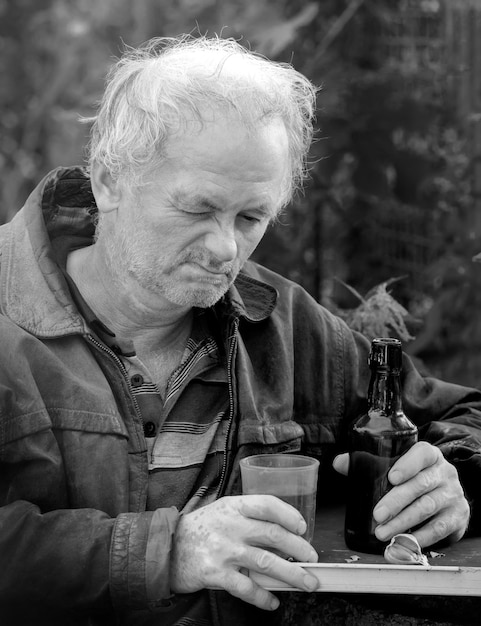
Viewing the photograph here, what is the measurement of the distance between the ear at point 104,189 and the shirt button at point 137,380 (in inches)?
14.8

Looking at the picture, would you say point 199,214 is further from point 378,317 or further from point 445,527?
point 378,317

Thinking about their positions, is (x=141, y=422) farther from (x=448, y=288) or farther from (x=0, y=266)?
(x=448, y=288)

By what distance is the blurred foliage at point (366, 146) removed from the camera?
13.6 feet

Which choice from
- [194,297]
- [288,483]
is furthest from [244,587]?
[194,297]

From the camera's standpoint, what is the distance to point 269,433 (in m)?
2.28

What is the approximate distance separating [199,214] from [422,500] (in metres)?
0.73

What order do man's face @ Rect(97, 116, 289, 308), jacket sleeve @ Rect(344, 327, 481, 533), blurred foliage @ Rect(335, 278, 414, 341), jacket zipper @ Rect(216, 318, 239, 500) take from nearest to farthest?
man's face @ Rect(97, 116, 289, 308) < jacket zipper @ Rect(216, 318, 239, 500) < jacket sleeve @ Rect(344, 327, 481, 533) < blurred foliage @ Rect(335, 278, 414, 341)

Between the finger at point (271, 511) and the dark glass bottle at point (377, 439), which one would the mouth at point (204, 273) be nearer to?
the dark glass bottle at point (377, 439)

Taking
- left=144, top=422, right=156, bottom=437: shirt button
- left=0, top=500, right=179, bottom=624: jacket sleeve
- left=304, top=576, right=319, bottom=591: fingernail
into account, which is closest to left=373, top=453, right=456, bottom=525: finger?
left=304, top=576, right=319, bottom=591: fingernail

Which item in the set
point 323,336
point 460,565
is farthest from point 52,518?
point 323,336

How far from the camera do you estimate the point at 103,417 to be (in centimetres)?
206

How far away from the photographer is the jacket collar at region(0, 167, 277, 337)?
2111 millimetres

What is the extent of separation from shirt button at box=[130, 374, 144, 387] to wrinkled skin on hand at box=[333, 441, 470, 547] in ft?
2.07

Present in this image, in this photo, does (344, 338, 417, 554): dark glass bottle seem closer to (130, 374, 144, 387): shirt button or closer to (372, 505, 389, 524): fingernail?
(372, 505, 389, 524): fingernail
